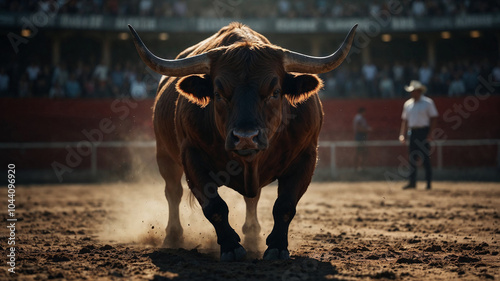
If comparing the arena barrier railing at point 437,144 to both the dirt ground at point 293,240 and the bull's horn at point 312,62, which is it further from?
the bull's horn at point 312,62

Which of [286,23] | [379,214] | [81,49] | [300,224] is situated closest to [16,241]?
[300,224]

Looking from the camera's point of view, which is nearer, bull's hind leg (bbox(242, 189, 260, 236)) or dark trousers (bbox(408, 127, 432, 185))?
bull's hind leg (bbox(242, 189, 260, 236))

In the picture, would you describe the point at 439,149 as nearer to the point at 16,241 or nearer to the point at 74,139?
the point at 74,139

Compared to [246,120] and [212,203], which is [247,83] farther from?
[212,203]

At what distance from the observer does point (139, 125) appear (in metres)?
16.6

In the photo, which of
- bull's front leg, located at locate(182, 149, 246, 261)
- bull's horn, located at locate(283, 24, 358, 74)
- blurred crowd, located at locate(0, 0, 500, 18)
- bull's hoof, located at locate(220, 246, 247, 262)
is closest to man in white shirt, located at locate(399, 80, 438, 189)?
bull's horn, located at locate(283, 24, 358, 74)

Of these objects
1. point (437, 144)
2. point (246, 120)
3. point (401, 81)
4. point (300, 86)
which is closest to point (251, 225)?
point (300, 86)

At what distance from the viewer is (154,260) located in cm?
443

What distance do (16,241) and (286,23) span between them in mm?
18149

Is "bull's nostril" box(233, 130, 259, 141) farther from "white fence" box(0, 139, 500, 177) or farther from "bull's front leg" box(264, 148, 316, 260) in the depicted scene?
"white fence" box(0, 139, 500, 177)

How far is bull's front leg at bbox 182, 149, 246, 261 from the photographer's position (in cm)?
435

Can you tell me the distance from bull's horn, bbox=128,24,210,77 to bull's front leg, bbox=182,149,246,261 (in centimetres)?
63

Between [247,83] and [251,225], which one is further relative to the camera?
[251,225]

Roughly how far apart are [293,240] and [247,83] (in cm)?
181
